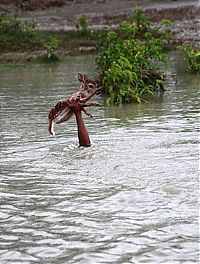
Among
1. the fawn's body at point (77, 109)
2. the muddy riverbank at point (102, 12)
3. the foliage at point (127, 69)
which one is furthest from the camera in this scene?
the muddy riverbank at point (102, 12)

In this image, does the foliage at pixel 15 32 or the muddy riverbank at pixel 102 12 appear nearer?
the foliage at pixel 15 32

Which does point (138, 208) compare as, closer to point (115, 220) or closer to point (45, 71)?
point (115, 220)

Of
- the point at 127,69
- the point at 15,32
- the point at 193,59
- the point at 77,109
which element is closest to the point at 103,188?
the point at 77,109

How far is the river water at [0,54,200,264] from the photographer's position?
610cm

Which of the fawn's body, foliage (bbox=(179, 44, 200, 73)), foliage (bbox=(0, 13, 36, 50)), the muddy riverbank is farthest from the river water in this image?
the muddy riverbank

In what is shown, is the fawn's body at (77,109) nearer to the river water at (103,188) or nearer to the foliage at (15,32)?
the river water at (103,188)

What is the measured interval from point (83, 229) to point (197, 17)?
26.2m

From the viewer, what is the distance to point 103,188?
25.5 ft

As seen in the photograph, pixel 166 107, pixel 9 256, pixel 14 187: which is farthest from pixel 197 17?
pixel 9 256

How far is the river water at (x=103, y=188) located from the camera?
6.10 metres

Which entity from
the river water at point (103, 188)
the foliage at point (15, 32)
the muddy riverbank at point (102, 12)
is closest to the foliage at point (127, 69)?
the river water at point (103, 188)

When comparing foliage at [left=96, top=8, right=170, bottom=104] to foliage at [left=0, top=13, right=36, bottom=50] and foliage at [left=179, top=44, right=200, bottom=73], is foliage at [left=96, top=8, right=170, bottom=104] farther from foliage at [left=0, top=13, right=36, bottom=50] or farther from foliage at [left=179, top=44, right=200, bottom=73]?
foliage at [left=0, top=13, right=36, bottom=50]

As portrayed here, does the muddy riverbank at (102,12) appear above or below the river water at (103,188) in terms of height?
above

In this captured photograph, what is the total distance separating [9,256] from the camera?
5.98 metres
